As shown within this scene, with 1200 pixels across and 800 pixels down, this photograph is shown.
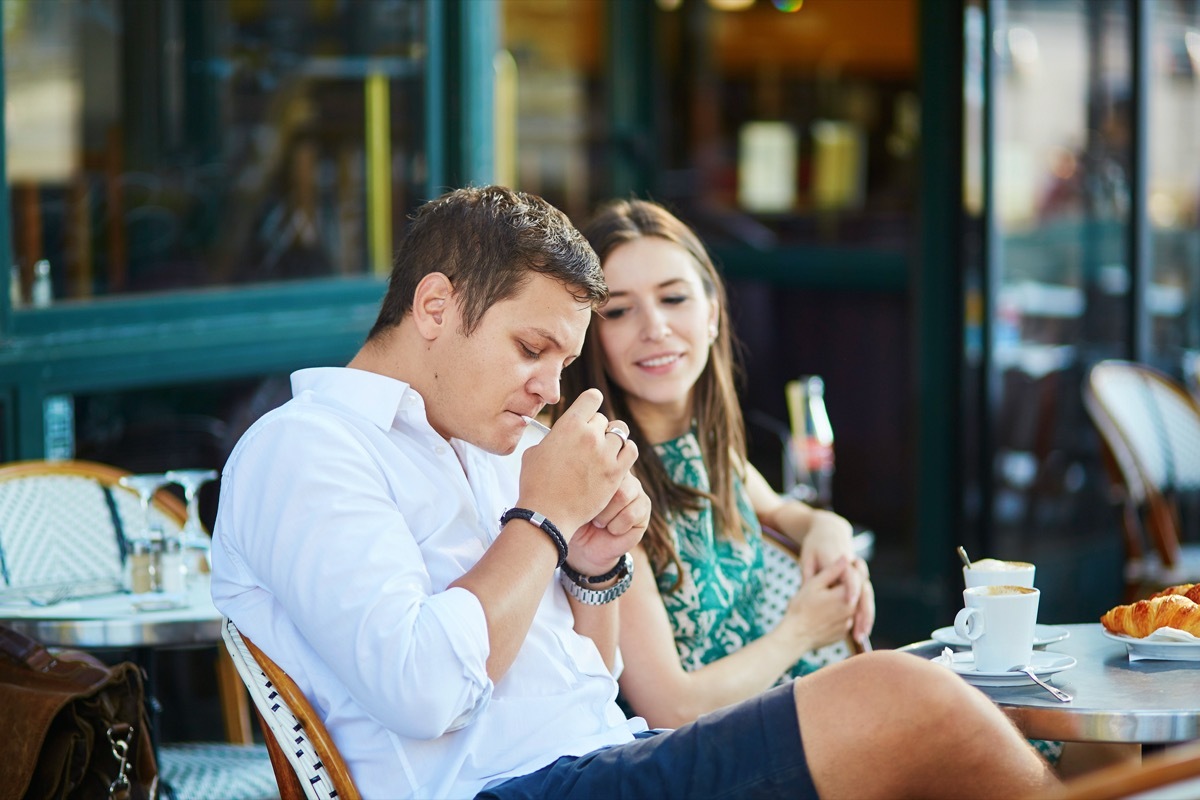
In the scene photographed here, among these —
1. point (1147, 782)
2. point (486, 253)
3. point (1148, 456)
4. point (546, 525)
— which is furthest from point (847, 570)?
point (1148, 456)

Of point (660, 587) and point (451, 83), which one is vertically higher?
point (451, 83)

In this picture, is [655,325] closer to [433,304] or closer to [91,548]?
[433,304]

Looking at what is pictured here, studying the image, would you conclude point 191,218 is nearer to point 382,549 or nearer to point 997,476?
point 997,476

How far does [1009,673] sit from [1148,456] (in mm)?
2648

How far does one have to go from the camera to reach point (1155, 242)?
5.89 meters

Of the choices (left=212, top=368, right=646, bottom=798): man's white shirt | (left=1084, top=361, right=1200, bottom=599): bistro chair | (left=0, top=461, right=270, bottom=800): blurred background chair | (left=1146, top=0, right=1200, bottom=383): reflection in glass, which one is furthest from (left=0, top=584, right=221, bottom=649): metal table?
(left=1146, top=0, right=1200, bottom=383): reflection in glass

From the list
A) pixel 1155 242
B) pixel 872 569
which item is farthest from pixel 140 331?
pixel 1155 242

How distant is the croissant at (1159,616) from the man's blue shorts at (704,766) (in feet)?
2.18

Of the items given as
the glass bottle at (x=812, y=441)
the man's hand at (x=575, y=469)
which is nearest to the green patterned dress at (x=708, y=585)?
the man's hand at (x=575, y=469)

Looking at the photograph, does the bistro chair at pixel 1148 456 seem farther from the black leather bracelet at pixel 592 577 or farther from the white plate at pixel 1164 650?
the black leather bracelet at pixel 592 577

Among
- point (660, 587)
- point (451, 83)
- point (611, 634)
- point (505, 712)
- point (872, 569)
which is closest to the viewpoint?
point (505, 712)

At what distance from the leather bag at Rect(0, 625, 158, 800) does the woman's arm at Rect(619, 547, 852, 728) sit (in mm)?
728

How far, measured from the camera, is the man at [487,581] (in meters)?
1.74

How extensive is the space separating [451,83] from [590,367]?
2.36 m
